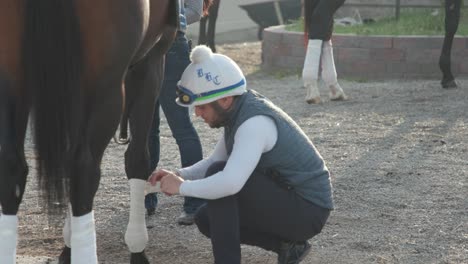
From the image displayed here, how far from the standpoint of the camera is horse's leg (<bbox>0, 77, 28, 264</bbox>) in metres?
3.89

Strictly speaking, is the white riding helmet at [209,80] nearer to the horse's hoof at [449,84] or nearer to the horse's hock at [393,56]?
the horse's hoof at [449,84]

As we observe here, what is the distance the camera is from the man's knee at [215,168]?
14.5 feet

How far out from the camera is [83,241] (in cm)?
402

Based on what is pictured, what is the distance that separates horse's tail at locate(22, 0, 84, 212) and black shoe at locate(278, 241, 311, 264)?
44.2 inches

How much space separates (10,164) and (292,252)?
133cm

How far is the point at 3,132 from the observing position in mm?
3934

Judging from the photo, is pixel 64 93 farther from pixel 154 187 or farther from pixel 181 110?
pixel 181 110

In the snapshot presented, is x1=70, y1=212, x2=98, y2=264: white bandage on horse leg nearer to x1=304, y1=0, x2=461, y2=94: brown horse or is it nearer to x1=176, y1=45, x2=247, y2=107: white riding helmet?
x1=176, y1=45, x2=247, y2=107: white riding helmet

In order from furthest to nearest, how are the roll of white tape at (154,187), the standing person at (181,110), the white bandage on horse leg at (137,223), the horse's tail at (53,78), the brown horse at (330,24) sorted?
the brown horse at (330,24) < the standing person at (181,110) < the white bandage on horse leg at (137,223) < the roll of white tape at (154,187) < the horse's tail at (53,78)

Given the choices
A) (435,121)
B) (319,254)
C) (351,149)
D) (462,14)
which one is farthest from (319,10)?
(319,254)

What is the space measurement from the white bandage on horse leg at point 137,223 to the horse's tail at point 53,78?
941 mm

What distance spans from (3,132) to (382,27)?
27.1ft

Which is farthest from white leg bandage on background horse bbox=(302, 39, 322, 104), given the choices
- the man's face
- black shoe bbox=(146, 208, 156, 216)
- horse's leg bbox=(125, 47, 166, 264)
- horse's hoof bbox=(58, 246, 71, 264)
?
the man's face

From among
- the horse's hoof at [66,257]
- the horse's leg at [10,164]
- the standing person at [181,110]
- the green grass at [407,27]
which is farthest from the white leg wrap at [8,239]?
the green grass at [407,27]
